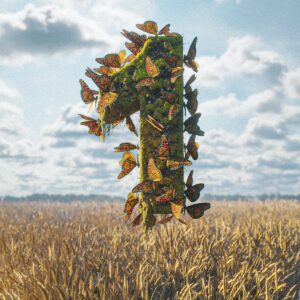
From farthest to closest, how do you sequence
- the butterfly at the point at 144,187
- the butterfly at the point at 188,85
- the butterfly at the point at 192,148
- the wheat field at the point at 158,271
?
the butterfly at the point at 188,85 → the butterfly at the point at 192,148 → the butterfly at the point at 144,187 → the wheat field at the point at 158,271

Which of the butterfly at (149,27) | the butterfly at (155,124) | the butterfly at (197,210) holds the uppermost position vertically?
the butterfly at (149,27)

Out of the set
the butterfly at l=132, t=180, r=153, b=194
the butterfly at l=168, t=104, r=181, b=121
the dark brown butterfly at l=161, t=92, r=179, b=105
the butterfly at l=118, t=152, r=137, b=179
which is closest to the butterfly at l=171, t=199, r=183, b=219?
the butterfly at l=132, t=180, r=153, b=194

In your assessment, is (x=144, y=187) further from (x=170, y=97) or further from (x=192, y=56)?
(x=192, y=56)

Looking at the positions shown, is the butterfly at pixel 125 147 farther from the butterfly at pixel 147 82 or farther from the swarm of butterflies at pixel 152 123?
the butterfly at pixel 147 82

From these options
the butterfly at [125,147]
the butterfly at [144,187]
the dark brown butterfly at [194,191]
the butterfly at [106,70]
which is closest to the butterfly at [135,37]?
the butterfly at [106,70]

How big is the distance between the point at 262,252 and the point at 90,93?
2140 mm

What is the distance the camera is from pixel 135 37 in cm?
399

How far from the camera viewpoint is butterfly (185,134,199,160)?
3.88m

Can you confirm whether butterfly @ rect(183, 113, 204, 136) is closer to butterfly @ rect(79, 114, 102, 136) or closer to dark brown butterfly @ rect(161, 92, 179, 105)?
dark brown butterfly @ rect(161, 92, 179, 105)

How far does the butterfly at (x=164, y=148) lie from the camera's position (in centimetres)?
368

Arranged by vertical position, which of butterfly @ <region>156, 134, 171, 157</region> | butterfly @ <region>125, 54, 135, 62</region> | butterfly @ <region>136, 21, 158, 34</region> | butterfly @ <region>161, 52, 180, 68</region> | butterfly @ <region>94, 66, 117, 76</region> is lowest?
butterfly @ <region>156, 134, 171, 157</region>

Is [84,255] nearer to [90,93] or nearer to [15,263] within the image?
[15,263]

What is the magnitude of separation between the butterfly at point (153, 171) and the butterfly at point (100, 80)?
781 mm

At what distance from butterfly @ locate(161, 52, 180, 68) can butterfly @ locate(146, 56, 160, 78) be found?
0.60 feet
